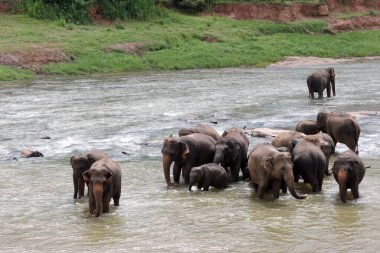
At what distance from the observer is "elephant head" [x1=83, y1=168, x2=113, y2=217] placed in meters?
8.91

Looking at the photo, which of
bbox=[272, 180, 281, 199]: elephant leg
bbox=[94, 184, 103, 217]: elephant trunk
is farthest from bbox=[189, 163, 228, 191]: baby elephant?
bbox=[94, 184, 103, 217]: elephant trunk

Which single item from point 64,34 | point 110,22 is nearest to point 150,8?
point 110,22

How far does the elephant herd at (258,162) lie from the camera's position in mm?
9648

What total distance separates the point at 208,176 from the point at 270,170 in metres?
1.19

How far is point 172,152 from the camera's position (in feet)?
36.0

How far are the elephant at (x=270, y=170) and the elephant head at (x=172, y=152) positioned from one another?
1.03 meters

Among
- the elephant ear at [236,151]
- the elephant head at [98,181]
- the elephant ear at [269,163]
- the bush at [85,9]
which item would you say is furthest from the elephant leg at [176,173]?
the bush at [85,9]

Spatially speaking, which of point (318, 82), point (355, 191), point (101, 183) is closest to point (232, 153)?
point (355, 191)

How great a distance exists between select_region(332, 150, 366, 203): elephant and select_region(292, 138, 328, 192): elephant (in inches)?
22.9

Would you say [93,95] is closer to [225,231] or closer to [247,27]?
[225,231]

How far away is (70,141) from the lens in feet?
Answer: 50.9

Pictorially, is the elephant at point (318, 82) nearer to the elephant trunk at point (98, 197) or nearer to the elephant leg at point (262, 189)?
the elephant leg at point (262, 189)

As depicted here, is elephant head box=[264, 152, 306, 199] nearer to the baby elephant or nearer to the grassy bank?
the baby elephant

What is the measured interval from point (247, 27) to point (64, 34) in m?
13.7
